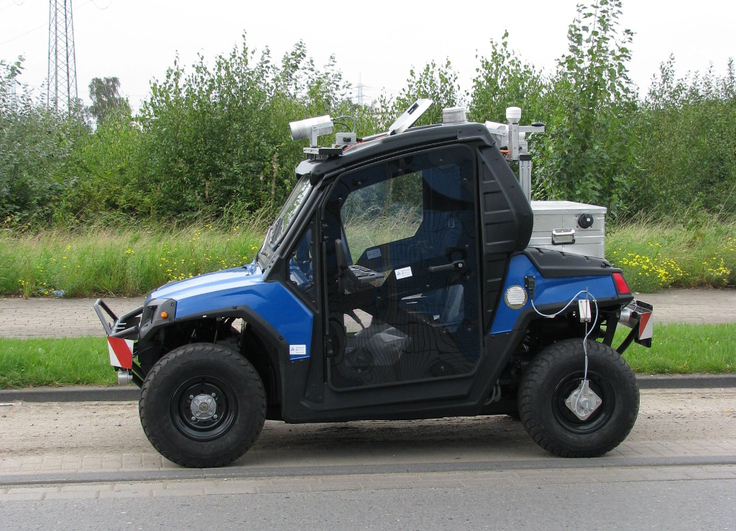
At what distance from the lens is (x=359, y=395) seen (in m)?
5.38

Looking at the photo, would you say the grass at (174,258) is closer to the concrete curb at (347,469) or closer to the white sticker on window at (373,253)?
the concrete curb at (347,469)

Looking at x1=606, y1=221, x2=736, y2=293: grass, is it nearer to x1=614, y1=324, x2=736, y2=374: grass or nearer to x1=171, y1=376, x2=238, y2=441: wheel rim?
x1=614, y1=324, x2=736, y2=374: grass

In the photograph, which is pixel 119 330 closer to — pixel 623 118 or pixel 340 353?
pixel 340 353

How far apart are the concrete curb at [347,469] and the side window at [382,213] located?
1.43 meters

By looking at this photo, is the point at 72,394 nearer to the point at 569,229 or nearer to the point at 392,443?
the point at 392,443

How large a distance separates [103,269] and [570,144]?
7724 mm

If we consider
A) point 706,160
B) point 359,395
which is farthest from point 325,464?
point 706,160


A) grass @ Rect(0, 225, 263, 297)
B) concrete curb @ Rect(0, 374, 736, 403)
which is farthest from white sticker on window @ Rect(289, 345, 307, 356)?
grass @ Rect(0, 225, 263, 297)

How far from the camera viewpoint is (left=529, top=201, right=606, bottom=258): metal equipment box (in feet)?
19.1

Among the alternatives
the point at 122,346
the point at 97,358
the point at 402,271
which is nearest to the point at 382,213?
the point at 402,271

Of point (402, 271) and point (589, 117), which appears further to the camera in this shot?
point (589, 117)

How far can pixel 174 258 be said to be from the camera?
12922 millimetres

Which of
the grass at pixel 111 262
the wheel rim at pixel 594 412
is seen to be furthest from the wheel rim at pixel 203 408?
the grass at pixel 111 262

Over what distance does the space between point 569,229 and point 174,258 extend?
8.36 m
